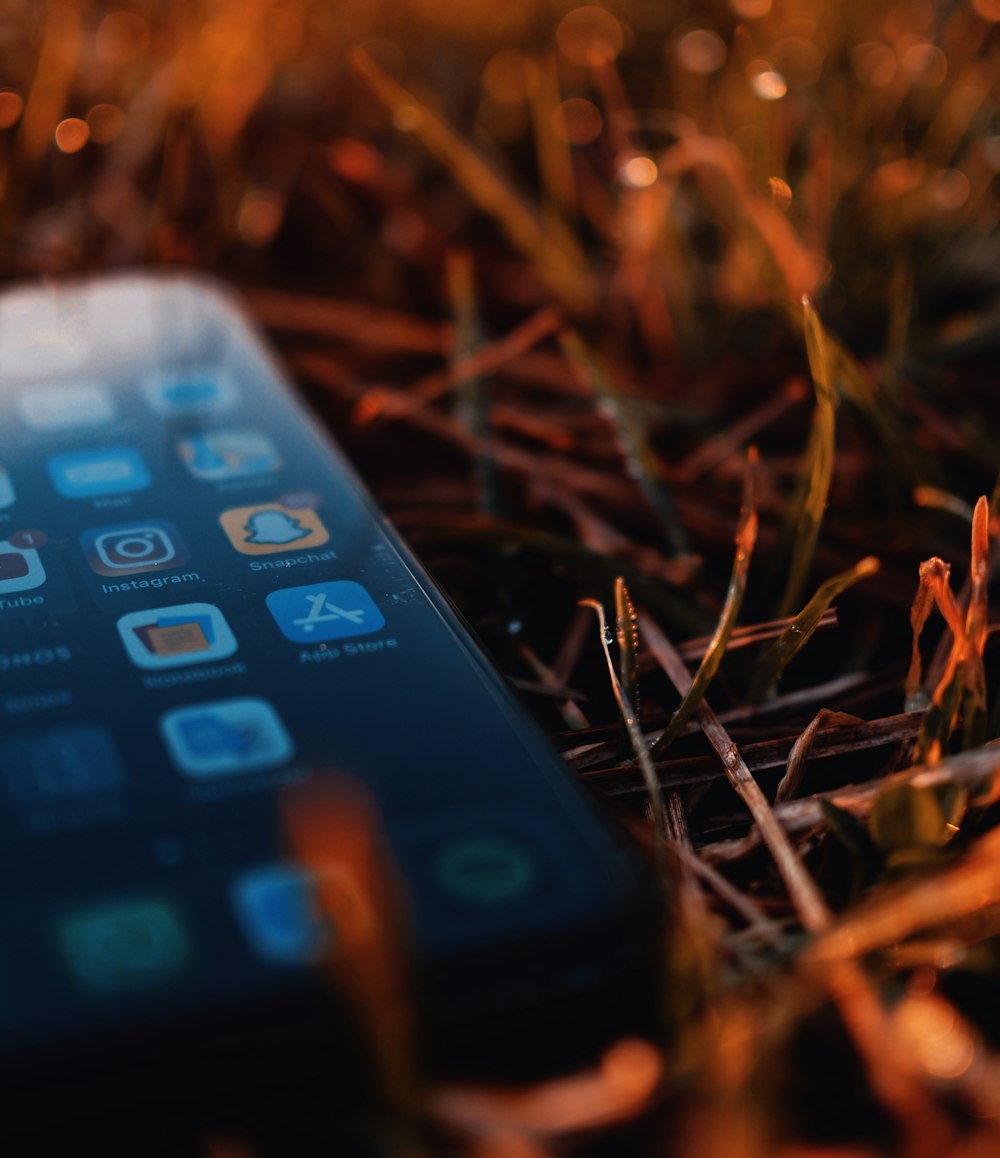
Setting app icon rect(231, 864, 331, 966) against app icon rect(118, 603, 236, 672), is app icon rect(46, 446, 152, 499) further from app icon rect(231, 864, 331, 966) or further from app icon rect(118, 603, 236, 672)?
app icon rect(231, 864, 331, 966)

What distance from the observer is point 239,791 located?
0.39 m

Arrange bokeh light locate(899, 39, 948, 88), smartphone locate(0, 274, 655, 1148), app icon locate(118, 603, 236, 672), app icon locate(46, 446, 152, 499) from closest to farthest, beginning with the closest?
smartphone locate(0, 274, 655, 1148)
app icon locate(118, 603, 236, 672)
app icon locate(46, 446, 152, 499)
bokeh light locate(899, 39, 948, 88)

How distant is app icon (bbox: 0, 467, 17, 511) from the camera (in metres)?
0.55

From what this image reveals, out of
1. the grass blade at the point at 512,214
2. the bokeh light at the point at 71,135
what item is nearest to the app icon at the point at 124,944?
the grass blade at the point at 512,214

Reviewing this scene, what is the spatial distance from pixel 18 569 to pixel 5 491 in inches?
3.0

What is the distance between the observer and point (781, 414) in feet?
2.54

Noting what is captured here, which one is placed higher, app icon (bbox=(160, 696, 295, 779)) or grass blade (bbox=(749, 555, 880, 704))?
app icon (bbox=(160, 696, 295, 779))

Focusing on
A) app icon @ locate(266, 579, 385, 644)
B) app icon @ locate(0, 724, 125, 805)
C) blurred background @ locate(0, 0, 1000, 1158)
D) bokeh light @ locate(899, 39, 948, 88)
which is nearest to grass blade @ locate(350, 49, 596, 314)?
blurred background @ locate(0, 0, 1000, 1158)

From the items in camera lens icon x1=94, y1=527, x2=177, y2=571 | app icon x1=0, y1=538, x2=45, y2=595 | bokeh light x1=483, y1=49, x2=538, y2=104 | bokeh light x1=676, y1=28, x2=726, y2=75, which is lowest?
camera lens icon x1=94, y1=527, x2=177, y2=571

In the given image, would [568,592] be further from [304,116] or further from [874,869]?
[304,116]

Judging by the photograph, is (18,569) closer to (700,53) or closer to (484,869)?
(484,869)

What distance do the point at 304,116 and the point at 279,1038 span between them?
3.39 feet

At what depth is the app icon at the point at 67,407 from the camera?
2.03 feet

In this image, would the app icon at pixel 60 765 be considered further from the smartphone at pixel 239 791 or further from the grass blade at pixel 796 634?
the grass blade at pixel 796 634
